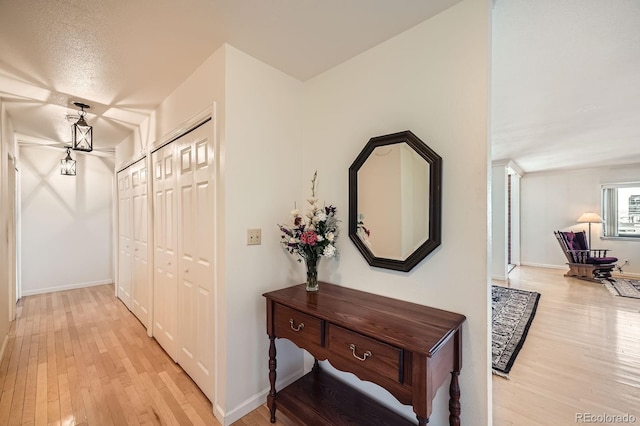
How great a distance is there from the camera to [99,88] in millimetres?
2270

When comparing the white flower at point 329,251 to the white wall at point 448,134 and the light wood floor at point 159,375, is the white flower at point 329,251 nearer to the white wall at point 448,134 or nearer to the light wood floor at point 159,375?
the white wall at point 448,134

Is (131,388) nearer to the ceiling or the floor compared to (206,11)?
nearer to the floor

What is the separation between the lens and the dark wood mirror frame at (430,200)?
1442 millimetres

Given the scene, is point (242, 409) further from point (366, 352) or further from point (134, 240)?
point (134, 240)

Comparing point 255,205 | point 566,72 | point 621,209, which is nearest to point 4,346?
point 255,205

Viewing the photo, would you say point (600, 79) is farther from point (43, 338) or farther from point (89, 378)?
point (43, 338)

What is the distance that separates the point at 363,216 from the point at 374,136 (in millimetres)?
557

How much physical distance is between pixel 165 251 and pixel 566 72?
386 centimetres

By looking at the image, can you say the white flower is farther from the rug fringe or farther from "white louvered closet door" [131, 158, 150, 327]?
"white louvered closet door" [131, 158, 150, 327]

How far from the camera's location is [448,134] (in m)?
1.43

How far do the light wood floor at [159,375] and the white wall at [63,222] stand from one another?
1.14 meters

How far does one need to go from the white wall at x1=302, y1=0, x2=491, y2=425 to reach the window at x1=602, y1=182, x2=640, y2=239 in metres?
7.31

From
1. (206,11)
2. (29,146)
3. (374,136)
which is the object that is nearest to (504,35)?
(374,136)

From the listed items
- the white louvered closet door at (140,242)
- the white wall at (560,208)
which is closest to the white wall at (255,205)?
the white louvered closet door at (140,242)
